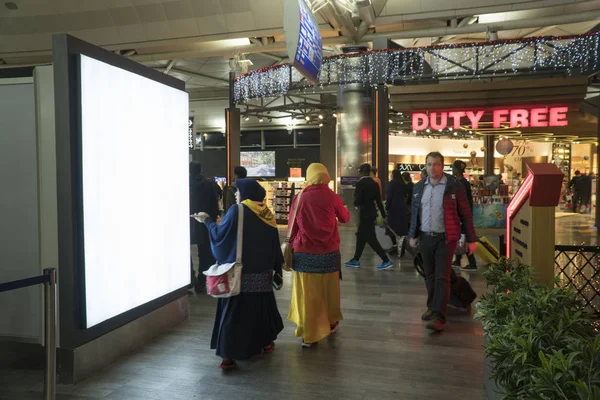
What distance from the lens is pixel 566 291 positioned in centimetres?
262

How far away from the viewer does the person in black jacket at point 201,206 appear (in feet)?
19.8

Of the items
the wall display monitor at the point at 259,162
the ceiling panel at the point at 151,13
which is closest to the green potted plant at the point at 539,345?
the ceiling panel at the point at 151,13

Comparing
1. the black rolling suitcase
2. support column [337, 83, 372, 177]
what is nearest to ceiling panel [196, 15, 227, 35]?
support column [337, 83, 372, 177]

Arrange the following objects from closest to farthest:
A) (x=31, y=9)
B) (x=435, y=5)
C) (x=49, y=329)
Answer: (x=49, y=329), (x=435, y=5), (x=31, y=9)

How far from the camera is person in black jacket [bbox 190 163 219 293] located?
6.02 meters

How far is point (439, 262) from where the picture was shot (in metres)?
4.36

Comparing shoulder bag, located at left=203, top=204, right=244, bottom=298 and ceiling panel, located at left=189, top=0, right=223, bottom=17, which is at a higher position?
ceiling panel, located at left=189, top=0, right=223, bottom=17

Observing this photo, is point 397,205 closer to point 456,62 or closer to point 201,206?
point 201,206

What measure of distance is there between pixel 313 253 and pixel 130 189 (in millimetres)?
1561

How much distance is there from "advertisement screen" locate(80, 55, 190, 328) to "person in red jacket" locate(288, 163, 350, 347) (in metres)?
1.21

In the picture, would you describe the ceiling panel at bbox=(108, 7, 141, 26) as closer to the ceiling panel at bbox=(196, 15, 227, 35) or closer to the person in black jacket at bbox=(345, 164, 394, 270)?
the ceiling panel at bbox=(196, 15, 227, 35)

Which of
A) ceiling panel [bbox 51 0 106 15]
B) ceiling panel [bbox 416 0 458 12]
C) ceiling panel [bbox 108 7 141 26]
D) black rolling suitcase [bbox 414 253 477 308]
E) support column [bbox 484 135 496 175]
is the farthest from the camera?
support column [bbox 484 135 496 175]

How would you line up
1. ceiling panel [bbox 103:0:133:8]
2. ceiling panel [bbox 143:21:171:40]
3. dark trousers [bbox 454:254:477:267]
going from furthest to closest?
ceiling panel [bbox 143:21:171:40], ceiling panel [bbox 103:0:133:8], dark trousers [bbox 454:254:477:267]

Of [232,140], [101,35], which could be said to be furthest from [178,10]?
[232,140]
